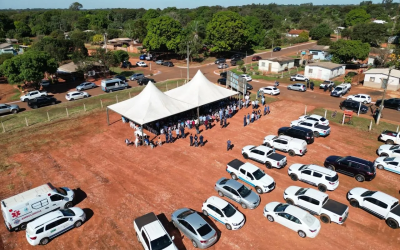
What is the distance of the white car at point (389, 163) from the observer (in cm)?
2075

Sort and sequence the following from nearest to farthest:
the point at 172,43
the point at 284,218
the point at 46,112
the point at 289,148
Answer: the point at 284,218, the point at 289,148, the point at 46,112, the point at 172,43

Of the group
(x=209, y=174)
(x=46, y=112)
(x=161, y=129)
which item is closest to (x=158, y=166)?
(x=209, y=174)

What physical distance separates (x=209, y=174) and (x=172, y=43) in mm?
52320

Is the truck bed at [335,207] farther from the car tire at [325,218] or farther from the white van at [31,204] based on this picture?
the white van at [31,204]

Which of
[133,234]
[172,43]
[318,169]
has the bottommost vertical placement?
[133,234]

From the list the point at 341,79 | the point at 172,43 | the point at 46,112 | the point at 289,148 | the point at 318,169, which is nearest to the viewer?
the point at 318,169

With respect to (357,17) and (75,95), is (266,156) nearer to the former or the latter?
(75,95)

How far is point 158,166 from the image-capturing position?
22500 mm

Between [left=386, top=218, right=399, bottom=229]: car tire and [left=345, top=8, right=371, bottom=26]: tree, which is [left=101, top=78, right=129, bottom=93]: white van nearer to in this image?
[left=386, top=218, right=399, bottom=229]: car tire

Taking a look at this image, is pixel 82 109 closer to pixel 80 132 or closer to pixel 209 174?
pixel 80 132

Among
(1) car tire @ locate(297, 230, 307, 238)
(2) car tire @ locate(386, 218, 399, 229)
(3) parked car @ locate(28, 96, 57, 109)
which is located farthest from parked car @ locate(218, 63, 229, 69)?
A: (1) car tire @ locate(297, 230, 307, 238)

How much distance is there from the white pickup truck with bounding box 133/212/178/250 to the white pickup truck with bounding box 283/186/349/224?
8359 mm

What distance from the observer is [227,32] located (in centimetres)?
6712

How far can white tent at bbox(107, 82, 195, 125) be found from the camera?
86.4ft
